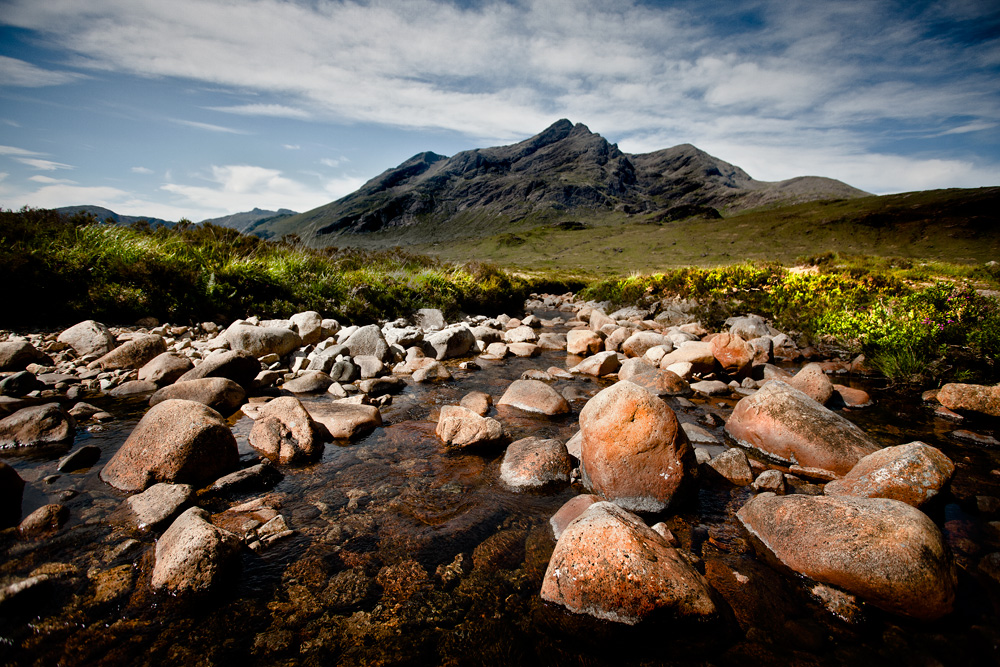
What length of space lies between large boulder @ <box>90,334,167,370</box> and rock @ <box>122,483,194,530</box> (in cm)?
538

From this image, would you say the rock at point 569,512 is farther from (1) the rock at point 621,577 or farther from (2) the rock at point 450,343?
(2) the rock at point 450,343

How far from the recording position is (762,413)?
6.27 metres

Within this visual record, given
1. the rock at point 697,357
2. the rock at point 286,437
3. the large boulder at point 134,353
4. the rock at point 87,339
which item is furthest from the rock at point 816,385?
the rock at point 87,339

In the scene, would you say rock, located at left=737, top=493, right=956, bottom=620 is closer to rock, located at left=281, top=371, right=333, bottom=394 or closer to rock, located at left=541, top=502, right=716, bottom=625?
rock, located at left=541, top=502, right=716, bottom=625

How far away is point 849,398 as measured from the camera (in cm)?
840

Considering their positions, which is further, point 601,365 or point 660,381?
point 601,365

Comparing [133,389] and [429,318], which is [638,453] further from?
[429,318]

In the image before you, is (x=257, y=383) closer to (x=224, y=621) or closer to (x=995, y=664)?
(x=224, y=621)

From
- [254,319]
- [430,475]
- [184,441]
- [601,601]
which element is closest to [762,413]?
[601,601]

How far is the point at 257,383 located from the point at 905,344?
583 inches

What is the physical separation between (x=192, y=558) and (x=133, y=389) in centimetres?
613

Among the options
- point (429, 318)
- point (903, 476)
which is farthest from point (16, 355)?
point (903, 476)

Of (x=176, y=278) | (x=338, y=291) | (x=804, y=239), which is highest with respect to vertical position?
(x=804, y=239)

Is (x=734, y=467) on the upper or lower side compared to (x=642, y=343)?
lower
